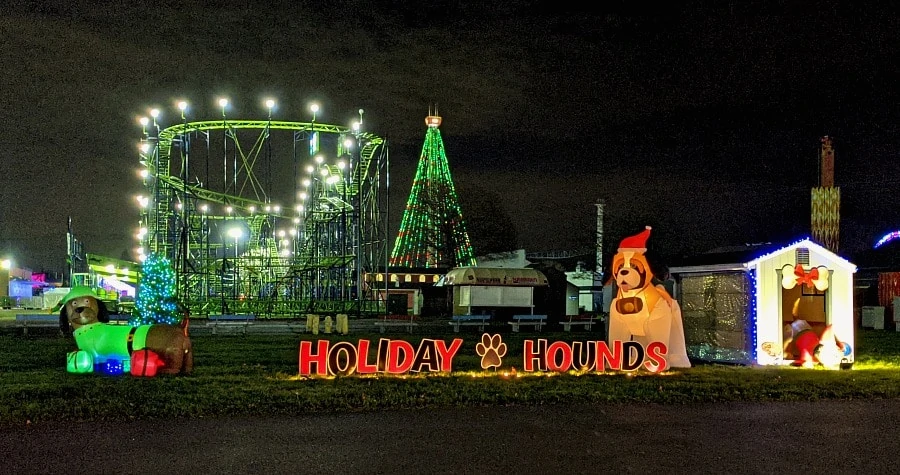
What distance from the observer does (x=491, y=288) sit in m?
43.3

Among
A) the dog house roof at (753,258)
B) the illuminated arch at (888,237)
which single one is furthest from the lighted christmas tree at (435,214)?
the dog house roof at (753,258)

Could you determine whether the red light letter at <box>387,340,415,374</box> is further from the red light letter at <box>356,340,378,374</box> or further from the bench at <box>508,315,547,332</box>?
the bench at <box>508,315,547,332</box>

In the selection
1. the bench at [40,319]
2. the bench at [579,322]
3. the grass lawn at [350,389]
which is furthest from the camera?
the bench at [579,322]

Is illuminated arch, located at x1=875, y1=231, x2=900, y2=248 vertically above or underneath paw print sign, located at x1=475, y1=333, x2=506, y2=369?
above

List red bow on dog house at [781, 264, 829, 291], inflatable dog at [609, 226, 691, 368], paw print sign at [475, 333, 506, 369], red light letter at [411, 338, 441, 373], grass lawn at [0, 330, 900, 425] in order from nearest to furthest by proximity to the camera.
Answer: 1. grass lawn at [0, 330, 900, 425]
2. red light letter at [411, 338, 441, 373]
3. paw print sign at [475, 333, 506, 369]
4. inflatable dog at [609, 226, 691, 368]
5. red bow on dog house at [781, 264, 829, 291]

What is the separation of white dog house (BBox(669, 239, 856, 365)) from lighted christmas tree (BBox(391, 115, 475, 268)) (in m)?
36.7

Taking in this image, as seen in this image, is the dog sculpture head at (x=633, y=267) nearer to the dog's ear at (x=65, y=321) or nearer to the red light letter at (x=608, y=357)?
the red light letter at (x=608, y=357)

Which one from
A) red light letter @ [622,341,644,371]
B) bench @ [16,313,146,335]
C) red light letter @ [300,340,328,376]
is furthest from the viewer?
bench @ [16,313,146,335]

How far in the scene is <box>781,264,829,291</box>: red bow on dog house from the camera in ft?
62.2

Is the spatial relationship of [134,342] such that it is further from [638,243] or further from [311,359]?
[638,243]

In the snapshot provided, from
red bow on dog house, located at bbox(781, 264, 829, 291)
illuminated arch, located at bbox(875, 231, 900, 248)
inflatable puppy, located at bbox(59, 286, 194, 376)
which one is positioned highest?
illuminated arch, located at bbox(875, 231, 900, 248)

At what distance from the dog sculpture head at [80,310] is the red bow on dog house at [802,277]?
14739 mm

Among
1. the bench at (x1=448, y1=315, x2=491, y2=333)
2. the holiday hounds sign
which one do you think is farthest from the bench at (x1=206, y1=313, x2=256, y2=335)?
the holiday hounds sign

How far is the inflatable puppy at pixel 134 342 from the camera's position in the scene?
15.8 metres
